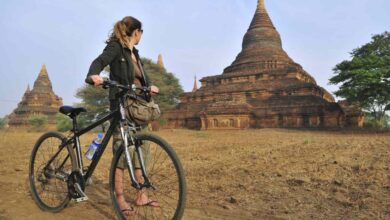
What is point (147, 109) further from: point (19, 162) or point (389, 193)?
point (19, 162)

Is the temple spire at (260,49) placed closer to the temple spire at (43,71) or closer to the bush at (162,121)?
the bush at (162,121)

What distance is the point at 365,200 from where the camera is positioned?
3.17 m

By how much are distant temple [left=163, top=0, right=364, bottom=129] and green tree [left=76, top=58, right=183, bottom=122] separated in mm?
3677

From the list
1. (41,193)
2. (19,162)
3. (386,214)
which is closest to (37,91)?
(19,162)

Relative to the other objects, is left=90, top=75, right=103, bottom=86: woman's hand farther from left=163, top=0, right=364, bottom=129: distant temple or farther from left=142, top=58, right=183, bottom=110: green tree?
left=142, top=58, right=183, bottom=110: green tree

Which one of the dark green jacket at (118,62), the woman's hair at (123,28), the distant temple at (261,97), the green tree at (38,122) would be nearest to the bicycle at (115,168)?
the dark green jacket at (118,62)

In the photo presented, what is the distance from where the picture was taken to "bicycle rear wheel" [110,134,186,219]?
7.58ft

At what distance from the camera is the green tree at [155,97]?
26.6 meters

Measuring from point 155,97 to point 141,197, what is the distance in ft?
77.8

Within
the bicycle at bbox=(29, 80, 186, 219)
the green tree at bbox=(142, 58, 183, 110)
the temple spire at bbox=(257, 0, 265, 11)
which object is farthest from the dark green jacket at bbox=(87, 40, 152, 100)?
the temple spire at bbox=(257, 0, 265, 11)

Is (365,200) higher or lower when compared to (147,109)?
lower

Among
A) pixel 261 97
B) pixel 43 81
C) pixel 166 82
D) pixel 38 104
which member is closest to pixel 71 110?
pixel 261 97

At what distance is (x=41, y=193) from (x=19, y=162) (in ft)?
13.0

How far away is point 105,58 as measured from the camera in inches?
114
